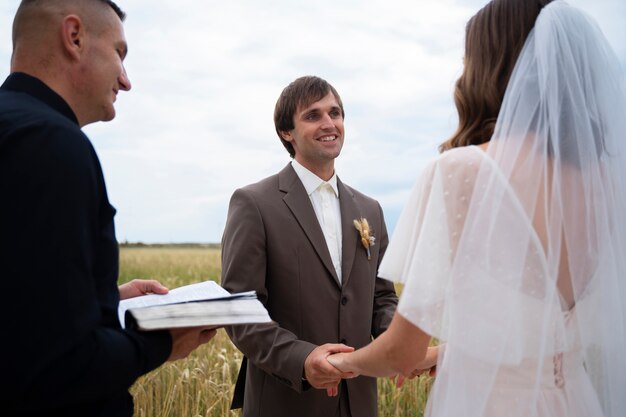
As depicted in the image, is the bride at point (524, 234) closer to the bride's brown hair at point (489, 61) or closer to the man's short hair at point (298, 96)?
the bride's brown hair at point (489, 61)

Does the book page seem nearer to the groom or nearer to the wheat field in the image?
the groom

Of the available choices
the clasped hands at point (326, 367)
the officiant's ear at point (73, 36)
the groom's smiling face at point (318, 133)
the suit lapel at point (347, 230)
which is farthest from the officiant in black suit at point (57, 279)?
the groom's smiling face at point (318, 133)

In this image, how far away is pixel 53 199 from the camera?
1684 millimetres

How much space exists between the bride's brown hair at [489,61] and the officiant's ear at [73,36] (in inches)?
53.7

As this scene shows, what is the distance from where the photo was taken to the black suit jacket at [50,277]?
1628mm

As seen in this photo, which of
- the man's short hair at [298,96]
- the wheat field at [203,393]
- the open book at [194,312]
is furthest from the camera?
the wheat field at [203,393]

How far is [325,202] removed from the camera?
397 centimetres

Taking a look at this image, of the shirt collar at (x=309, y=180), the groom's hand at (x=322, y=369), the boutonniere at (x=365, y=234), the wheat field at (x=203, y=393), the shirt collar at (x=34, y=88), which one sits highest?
the shirt collar at (x=34, y=88)

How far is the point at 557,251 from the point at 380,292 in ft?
6.60

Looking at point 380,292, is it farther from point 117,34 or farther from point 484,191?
point 117,34

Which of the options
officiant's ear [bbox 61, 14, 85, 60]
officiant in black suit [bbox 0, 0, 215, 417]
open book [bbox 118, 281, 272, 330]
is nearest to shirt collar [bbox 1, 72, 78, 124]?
officiant in black suit [bbox 0, 0, 215, 417]

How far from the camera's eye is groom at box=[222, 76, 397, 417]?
3.41 m

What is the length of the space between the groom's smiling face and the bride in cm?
167

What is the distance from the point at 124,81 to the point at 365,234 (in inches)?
73.7
